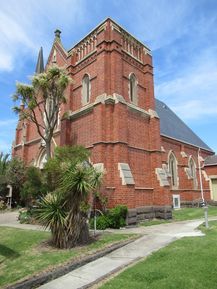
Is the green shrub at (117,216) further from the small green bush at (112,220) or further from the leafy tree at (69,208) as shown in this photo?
the leafy tree at (69,208)

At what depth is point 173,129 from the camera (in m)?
30.6

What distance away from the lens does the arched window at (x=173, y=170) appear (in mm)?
26253

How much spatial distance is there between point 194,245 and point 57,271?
15.1 feet

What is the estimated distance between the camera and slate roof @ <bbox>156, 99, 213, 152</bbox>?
28902 millimetres

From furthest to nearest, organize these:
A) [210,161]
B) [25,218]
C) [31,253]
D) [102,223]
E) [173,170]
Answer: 1. [210,161]
2. [173,170]
3. [25,218]
4. [102,223]
5. [31,253]

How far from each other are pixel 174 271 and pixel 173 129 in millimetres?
25307

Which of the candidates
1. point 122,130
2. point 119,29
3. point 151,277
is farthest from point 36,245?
point 119,29

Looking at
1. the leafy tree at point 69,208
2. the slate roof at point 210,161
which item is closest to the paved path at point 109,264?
the leafy tree at point 69,208

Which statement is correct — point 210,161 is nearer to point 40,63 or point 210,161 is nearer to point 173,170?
point 173,170

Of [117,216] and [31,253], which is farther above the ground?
[117,216]

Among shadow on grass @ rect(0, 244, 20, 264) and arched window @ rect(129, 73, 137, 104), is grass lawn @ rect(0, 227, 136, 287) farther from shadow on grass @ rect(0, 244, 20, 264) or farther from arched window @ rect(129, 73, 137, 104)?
arched window @ rect(129, 73, 137, 104)

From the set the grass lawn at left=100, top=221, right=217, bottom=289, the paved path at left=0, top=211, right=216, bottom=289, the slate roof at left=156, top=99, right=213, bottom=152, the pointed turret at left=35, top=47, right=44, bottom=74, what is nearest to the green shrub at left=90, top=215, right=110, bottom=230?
the paved path at left=0, top=211, right=216, bottom=289

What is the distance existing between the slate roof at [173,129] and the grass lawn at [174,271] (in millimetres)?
19388

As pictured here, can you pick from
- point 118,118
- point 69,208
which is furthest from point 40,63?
point 69,208
